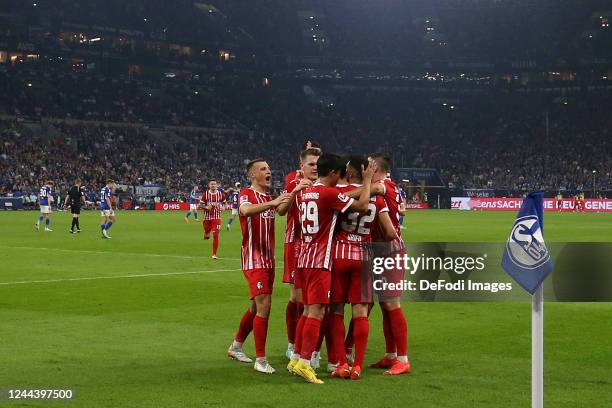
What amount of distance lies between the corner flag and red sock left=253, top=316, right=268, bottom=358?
4.37 m

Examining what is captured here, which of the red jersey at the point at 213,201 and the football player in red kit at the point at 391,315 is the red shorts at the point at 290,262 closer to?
the football player in red kit at the point at 391,315

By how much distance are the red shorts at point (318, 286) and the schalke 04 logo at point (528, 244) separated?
3.58 m

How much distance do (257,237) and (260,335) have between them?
112cm

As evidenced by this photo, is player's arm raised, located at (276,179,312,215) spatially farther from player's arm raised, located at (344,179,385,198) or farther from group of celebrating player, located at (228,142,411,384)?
player's arm raised, located at (344,179,385,198)

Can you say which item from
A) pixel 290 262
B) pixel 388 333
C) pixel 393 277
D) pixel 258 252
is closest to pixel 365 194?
pixel 258 252

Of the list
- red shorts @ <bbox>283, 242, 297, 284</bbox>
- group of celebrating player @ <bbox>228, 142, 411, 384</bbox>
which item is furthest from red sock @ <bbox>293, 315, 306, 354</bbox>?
red shorts @ <bbox>283, 242, 297, 284</bbox>

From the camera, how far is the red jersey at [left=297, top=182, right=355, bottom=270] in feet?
32.0

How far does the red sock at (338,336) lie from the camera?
1014 cm

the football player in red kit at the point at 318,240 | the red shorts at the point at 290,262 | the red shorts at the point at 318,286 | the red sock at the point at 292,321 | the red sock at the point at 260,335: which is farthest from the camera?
the red sock at the point at 292,321

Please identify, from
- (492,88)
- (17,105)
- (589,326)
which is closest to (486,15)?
(492,88)

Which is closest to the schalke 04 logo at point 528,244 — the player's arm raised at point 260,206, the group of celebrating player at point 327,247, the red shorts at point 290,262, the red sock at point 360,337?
the group of celebrating player at point 327,247

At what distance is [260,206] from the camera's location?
10188mm

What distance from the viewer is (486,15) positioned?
109m

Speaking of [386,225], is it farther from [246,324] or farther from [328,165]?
[246,324]
